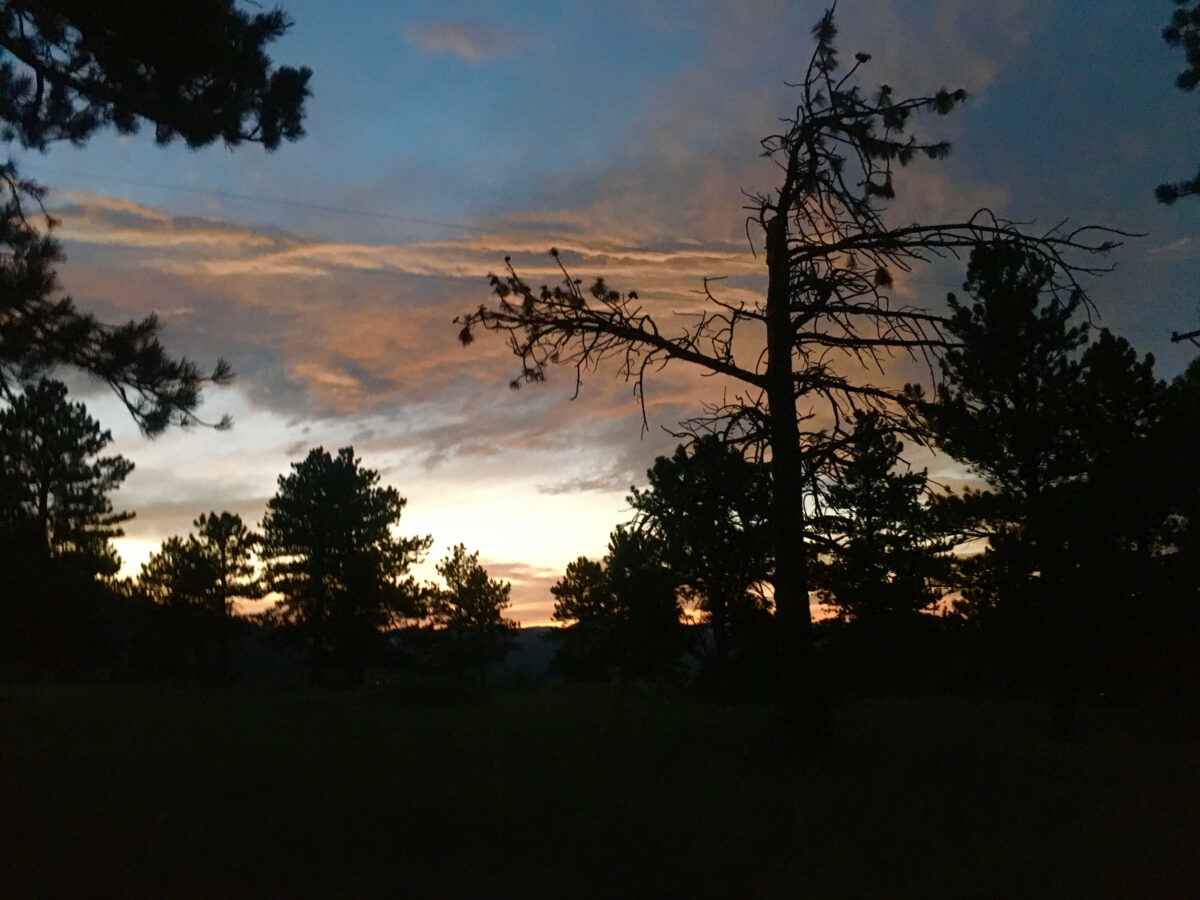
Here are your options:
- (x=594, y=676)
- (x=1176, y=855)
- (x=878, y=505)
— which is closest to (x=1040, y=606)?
(x=878, y=505)

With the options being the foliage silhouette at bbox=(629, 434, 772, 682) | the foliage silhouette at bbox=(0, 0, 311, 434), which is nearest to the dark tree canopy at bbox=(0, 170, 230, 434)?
the foliage silhouette at bbox=(0, 0, 311, 434)

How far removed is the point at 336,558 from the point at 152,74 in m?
40.6

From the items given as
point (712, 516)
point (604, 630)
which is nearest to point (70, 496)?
point (604, 630)

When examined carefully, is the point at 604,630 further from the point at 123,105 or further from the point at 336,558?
the point at 123,105

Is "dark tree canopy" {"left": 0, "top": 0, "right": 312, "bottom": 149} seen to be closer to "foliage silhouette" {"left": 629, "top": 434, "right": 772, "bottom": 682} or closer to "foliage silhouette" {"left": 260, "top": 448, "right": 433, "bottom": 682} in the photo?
"foliage silhouette" {"left": 629, "top": 434, "right": 772, "bottom": 682}

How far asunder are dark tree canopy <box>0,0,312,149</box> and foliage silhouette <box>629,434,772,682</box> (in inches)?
224

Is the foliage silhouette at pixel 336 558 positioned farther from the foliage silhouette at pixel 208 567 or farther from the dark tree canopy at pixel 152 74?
the dark tree canopy at pixel 152 74

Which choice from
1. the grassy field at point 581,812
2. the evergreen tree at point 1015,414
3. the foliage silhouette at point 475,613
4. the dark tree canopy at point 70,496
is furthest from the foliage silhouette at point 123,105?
the foliage silhouette at point 475,613

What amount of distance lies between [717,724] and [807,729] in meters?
2.87

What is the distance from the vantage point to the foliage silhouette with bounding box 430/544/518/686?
228ft

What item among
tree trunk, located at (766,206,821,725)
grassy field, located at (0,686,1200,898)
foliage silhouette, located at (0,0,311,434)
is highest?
foliage silhouette, located at (0,0,311,434)

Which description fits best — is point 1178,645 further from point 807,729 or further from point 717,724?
point 807,729

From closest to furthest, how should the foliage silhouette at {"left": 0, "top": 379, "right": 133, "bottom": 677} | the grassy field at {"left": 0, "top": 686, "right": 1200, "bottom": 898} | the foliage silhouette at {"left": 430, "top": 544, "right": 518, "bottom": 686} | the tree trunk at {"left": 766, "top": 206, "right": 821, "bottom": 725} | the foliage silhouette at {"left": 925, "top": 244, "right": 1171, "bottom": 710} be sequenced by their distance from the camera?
the grassy field at {"left": 0, "top": 686, "right": 1200, "bottom": 898}
the tree trunk at {"left": 766, "top": 206, "right": 821, "bottom": 725}
the foliage silhouette at {"left": 925, "top": 244, "right": 1171, "bottom": 710}
the foliage silhouette at {"left": 0, "top": 379, "right": 133, "bottom": 677}
the foliage silhouette at {"left": 430, "top": 544, "right": 518, "bottom": 686}

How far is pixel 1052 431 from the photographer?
47.8 ft
